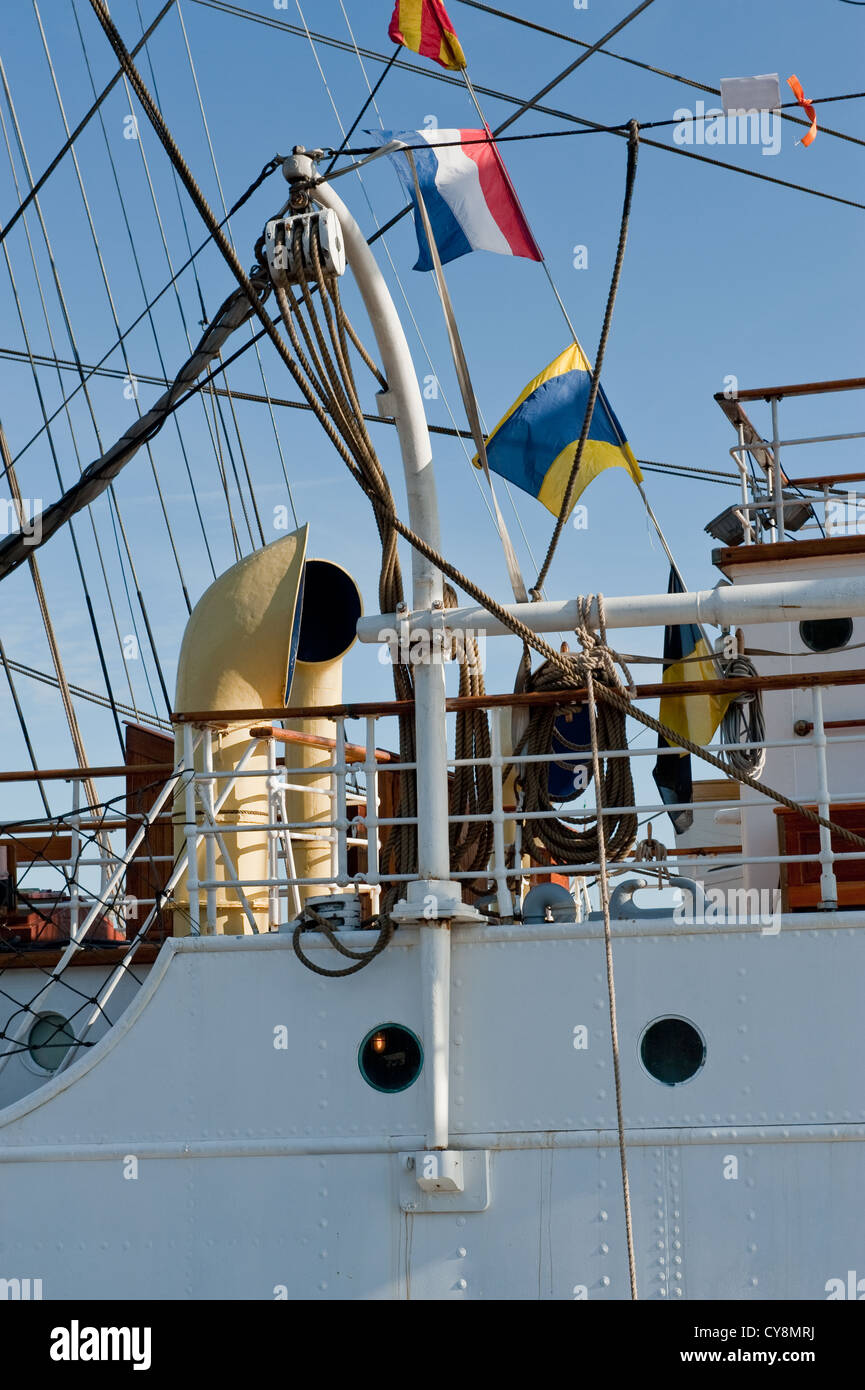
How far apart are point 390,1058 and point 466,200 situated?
4871 millimetres

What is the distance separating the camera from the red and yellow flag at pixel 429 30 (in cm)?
821

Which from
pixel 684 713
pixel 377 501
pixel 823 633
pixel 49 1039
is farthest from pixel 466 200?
pixel 49 1039

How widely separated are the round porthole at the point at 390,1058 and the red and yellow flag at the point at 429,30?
5553mm

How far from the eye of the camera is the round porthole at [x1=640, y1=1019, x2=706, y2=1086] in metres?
6.60

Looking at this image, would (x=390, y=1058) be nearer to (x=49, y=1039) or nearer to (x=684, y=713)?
(x=49, y=1039)

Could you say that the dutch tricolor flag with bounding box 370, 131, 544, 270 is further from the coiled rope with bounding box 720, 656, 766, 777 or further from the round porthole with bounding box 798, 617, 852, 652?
the round porthole with bounding box 798, 617, 852, 652

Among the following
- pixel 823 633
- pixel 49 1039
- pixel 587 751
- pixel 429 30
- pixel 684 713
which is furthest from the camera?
pixel 684 713

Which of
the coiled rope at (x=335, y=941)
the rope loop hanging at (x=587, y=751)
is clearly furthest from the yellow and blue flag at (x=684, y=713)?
the coiled rope at (x=335, y=941)

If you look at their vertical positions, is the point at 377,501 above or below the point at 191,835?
above

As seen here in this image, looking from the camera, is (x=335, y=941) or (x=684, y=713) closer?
(x=335, y=941)

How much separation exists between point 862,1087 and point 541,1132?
1499 mm

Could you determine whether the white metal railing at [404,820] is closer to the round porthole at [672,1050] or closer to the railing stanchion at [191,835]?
the railing stanchion at [191,835]

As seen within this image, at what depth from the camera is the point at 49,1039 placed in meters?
8.11

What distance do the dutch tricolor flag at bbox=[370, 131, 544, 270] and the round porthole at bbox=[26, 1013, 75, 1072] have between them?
4.89 meters
